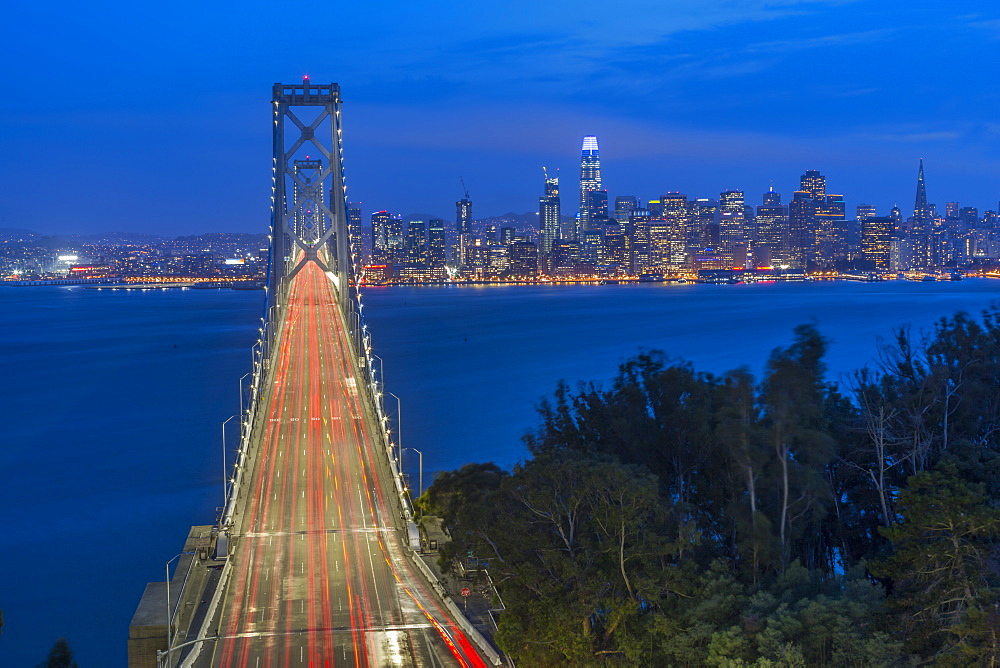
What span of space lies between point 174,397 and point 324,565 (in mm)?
34449

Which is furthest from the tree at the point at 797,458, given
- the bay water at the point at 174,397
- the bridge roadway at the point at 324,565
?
the bay water at the point at 174,397

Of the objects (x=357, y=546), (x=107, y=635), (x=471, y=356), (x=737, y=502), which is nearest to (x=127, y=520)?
(x=107, y=635)

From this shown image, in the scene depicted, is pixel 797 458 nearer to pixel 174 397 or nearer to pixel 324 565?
pixel 324 565

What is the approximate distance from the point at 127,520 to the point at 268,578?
12725mm

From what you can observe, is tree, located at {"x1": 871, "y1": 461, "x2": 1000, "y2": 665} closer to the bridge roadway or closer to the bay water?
the bridge roadway

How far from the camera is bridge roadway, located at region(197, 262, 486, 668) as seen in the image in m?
15.0

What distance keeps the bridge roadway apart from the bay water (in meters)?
3.78

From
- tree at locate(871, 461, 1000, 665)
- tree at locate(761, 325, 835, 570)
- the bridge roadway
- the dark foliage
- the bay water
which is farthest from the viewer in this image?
the bay water

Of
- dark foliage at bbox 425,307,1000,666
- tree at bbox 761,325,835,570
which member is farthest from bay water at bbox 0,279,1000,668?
tree at bbox 761,325,835,570

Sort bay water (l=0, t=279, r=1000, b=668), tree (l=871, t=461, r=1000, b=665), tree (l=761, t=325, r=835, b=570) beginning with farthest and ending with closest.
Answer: bay water (l=0, t=279, r=1000, b=668) → tree (l=761, t=325, r=835, b=570) → tree (l=871, t=461, r=1000, b=665)

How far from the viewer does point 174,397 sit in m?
50.2

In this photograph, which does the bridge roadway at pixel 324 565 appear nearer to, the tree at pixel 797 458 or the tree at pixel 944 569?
the tree at pixel 944 569

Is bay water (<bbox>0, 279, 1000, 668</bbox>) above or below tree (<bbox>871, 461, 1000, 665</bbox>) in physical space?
below

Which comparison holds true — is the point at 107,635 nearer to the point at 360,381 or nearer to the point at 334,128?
the point at 360,381
